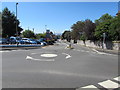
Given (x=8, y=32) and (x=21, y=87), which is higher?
(x=8, y=32)

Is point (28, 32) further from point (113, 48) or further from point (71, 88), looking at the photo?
point (71, 88)

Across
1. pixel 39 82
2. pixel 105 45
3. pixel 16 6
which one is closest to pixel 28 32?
pixel 16 6

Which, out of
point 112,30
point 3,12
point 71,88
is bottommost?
point 71,88

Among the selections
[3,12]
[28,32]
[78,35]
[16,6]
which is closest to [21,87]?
[16,6]

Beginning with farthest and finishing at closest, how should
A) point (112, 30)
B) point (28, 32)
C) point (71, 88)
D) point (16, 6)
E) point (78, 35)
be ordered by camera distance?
1. point (28, 32)
2. point (78, 35)
3. point (16, 6)
4. point (112, 30)
5. point (71, 88)

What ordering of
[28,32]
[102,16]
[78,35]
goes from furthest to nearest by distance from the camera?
[28,32] < [78,35] < [102,16]

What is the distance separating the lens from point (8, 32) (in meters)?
39.5

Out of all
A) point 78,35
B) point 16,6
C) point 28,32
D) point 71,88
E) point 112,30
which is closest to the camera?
point 71,88

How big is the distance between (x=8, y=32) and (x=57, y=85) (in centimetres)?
3917

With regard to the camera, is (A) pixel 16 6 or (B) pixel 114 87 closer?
(B) pixel 114 87

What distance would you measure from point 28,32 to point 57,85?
7178 centimetres

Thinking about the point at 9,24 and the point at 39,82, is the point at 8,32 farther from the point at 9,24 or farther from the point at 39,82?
the point at 39,82

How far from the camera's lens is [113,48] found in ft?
74.9

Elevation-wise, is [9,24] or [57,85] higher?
[9,24]
